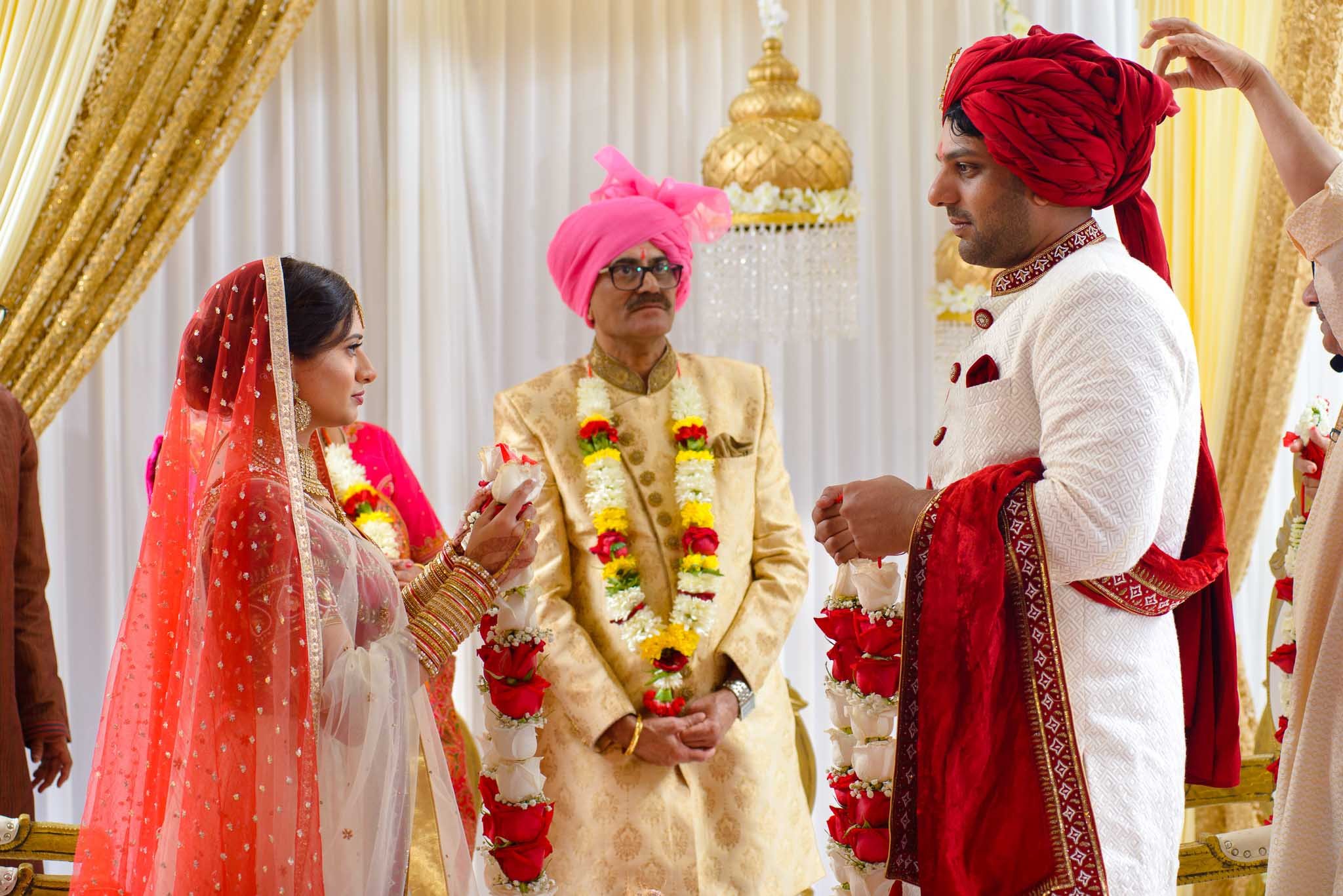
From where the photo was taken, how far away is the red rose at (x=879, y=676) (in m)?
1.94

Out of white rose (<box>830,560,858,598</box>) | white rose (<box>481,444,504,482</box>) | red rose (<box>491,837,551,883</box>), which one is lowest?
red rose (<box>491,837,551,883</box>)

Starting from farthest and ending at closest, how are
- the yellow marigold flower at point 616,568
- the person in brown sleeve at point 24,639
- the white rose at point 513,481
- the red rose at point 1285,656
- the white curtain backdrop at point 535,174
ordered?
1. the white curtain backdrop at point 535,174
2. the person in brown sleeve at point 24,639
3. the yellow marigold flower at point 616,568
4. the red rose at point 1285,656
5. the white rose at point 513,481

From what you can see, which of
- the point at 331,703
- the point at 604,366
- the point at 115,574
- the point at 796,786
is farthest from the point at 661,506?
the point at 115,574

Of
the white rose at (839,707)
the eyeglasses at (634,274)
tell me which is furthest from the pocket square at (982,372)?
the eyeglasses at (634,274)

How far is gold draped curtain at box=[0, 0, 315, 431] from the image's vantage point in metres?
3.32

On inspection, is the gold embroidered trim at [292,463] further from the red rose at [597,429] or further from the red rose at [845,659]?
the red rose at [597,429]

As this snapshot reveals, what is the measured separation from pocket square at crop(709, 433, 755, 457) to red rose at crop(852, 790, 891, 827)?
3.54 feet

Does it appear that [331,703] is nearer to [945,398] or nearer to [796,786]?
[945,398]

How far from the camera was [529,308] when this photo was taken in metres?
4.45

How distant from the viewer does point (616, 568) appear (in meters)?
2.71

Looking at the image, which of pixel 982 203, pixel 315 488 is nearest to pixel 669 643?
pixel 315 488

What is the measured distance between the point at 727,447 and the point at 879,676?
1.03 m

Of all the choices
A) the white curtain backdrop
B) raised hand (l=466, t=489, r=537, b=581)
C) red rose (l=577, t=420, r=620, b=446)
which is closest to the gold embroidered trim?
raised hand (l=466, t=489, r=537, b=581)

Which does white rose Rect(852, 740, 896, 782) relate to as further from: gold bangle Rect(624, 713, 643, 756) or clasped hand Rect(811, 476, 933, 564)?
gold bangle Rect(624, 713, 643, 756)
